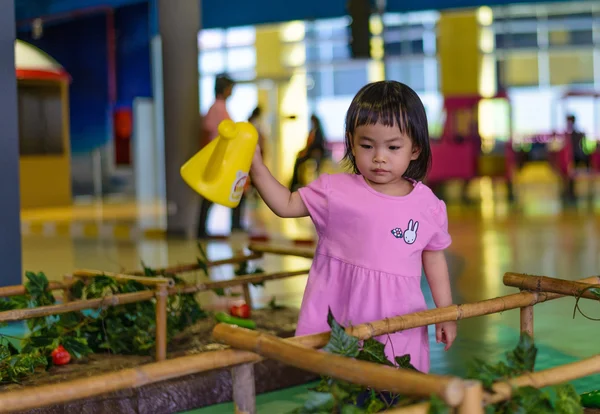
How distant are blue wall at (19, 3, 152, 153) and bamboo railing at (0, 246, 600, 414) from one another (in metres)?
17.4

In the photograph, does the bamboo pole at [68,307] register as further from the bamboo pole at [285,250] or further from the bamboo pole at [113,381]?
the bamboo pole at [113,381]

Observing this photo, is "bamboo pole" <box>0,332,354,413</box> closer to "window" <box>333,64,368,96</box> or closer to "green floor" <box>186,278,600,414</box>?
"green floor" <box>186,278,600,414</box>

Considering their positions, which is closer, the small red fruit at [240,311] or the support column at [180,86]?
the small red fruit at [240,311]

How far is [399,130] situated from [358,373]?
874mm

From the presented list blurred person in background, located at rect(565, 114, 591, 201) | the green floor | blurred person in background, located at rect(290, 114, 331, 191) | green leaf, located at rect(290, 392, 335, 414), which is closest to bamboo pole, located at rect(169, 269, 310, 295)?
the green floor

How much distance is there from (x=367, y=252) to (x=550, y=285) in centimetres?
53

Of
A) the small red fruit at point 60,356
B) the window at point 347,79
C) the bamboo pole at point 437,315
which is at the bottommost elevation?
the small red fruit at point 60,356

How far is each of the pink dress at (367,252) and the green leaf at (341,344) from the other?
0.48 metres

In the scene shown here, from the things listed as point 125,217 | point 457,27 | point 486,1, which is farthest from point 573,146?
point 457,27

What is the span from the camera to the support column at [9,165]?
17.4ft

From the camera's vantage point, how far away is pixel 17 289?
369 cm

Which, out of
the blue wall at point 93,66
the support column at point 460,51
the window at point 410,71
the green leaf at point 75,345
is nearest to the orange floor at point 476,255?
the green leaf at point 75,345

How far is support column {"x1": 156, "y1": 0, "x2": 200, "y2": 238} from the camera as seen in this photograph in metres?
9.45

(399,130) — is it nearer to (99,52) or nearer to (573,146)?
(573,146)
